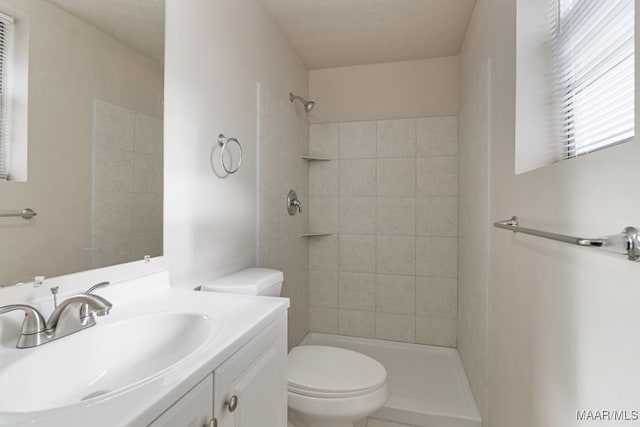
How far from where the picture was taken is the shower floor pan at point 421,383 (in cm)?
175

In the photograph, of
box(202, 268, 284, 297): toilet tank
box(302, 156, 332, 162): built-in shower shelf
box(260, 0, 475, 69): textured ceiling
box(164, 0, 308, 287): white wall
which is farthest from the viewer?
box(302, 156, 332, 162): built-in shower shelf

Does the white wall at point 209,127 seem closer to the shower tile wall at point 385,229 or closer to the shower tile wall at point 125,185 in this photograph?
the shower tile wall at point 125,185

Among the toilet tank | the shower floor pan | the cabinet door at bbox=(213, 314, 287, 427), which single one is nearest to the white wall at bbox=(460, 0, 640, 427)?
the shower floor pan

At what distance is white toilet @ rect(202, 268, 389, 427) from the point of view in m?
1.36

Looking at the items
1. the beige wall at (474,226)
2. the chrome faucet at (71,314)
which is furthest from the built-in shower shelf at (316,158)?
the chrome faucet at (71,314)

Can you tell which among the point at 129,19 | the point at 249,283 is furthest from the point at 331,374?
the point at 129,19

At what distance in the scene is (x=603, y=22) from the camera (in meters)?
0.79

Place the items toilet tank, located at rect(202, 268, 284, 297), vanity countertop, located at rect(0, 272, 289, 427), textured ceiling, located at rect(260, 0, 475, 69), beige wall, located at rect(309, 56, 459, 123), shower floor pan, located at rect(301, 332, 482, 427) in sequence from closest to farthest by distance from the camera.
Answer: vanity countertop, located at rect(0, 272, 289, 427)
toilet tank, located at rect(202, 268, 284, 297)
shower floor pan, located at rect(301, 332, 482, 427)
textured ceiling, located at rect(260, 0, 475, 69)
beige wall, located at rect(309, 56, 459, 123)

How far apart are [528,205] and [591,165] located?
0.39m

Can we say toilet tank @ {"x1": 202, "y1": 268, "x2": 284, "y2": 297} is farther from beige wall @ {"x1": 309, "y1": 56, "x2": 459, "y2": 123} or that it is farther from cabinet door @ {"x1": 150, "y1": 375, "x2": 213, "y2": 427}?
beige wall @ {"x1": 309, "y1": 56, "x2": 459, "y2": 123}

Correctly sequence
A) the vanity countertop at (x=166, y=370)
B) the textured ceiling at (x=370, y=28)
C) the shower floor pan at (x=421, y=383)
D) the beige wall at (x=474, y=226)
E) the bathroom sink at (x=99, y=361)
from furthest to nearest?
the textured ceiling at (x=370, y=28) → the shower floor pan at (x=421, y=383) → the beige wall at (x=474, y=226) → the bathroom sink at (x=99, y=361) → the vanity countertop at (x=166, y=370)

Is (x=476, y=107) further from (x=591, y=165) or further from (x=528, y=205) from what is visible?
(x=591, y=165)

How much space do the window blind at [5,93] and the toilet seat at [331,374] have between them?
1280mm

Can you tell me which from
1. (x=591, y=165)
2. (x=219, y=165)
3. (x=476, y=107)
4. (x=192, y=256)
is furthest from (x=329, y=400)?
(x=476, y=107)
